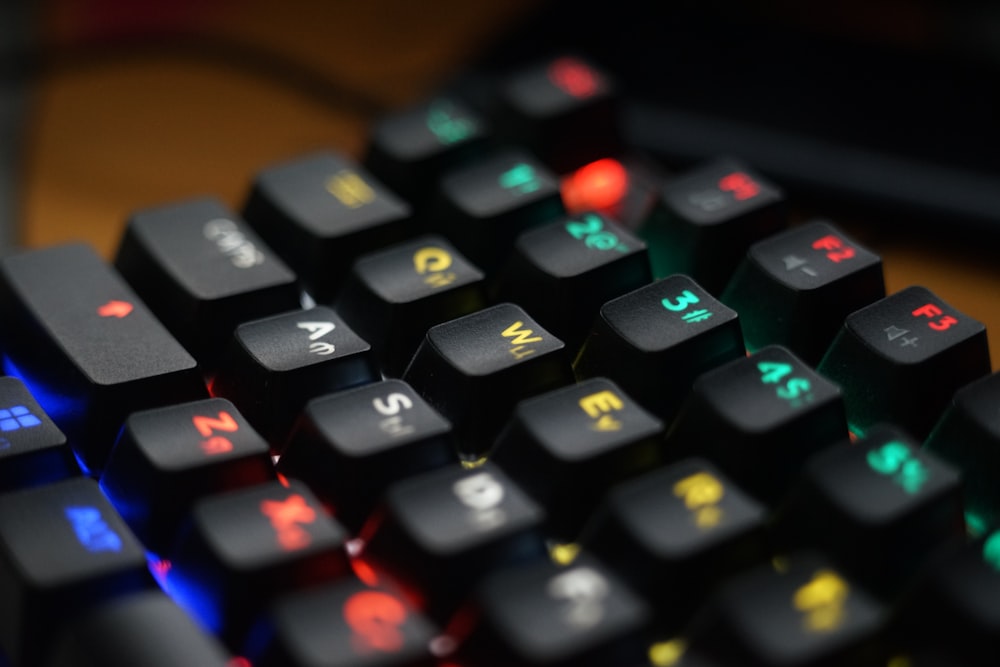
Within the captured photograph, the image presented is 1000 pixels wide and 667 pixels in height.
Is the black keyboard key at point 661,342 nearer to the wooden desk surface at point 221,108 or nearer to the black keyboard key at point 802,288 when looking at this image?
the black keyboard key at point 802,288

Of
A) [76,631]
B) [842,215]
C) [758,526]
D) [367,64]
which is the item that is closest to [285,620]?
[76,631]

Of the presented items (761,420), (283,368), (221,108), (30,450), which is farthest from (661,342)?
(221,108)

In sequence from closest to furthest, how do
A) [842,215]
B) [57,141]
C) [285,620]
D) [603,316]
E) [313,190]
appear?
[285,620]
[603,316]
[313,190]
[842,215]
[57,141]

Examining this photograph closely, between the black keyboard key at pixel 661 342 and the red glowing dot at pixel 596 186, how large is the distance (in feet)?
0.49

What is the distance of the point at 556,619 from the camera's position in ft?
1.50

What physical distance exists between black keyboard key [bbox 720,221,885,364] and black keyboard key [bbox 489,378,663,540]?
9 cm

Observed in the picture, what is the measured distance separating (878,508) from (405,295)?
0.76 ft

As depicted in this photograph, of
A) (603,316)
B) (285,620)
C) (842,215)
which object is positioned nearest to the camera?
(285,620)

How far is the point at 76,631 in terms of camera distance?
0.47 m

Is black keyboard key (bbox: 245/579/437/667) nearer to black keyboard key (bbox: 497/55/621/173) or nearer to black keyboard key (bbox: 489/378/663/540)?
black keyboard key (bbox: 489/378/663/540)

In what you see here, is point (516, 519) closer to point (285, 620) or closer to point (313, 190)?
point (285, 620)

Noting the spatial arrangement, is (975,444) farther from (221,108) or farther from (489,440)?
(221,108)

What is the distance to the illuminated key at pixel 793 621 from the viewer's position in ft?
1.47

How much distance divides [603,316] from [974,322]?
0.54 feet
